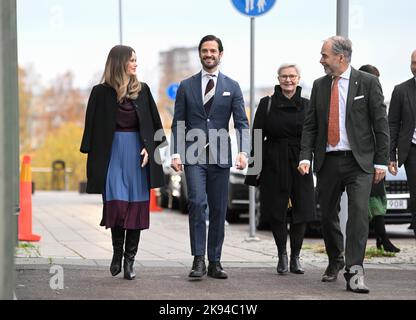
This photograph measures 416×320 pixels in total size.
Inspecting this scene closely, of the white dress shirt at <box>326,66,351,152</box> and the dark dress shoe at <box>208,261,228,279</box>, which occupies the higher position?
the white dress shirt at <box>326,66,351,152</box>

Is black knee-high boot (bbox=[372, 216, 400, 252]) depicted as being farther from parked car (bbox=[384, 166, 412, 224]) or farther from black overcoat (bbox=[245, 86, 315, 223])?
black overcoat (bbox=[245, 86, 315, 223])

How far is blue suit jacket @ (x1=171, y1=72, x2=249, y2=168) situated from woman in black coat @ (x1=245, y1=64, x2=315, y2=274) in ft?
1.71

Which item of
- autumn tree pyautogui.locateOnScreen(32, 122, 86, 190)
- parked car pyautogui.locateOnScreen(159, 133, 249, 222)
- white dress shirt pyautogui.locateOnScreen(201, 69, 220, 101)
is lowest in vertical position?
autumn tree pyautogui.locateOnScreen(32, 122, 86, 190)

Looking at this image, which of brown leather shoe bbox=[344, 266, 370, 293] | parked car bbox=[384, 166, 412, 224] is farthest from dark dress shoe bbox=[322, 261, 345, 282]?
parked car bbox=[384, 166, 412, 224]

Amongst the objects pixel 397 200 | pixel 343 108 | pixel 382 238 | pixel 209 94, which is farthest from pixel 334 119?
pixel 397 200

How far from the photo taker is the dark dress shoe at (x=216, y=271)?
30.3 ft

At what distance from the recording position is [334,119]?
862 cm

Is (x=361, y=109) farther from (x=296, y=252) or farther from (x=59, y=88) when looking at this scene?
(x=59, y=88)

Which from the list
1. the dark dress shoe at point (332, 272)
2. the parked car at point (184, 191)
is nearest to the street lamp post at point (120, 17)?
the parked car at point (184, 191)

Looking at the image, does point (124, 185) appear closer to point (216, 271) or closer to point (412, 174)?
point (216, 271)

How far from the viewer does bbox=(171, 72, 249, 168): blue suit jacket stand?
9352 millimetres

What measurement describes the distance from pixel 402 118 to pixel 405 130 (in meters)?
0.19

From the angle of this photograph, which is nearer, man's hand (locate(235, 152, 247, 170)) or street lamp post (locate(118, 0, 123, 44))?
man's hand (locate(235, 152, 247, 170))
